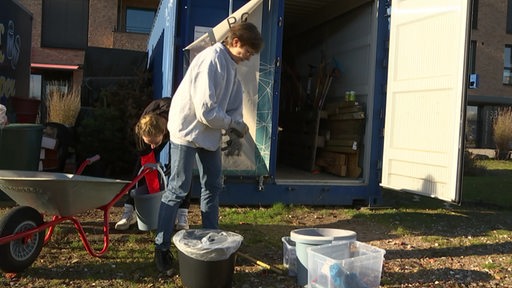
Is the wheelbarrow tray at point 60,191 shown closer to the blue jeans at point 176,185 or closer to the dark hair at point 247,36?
the blue jeans at point 176,185

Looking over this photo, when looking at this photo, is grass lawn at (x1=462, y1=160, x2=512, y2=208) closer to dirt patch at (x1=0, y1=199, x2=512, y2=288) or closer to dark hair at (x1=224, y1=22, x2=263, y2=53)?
dirt patch at (x1=0, y1=199, x2=512, y2=288)

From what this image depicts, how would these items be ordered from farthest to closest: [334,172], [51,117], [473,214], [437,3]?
[51,117] < [334,172] < [473,214] < [437,3]

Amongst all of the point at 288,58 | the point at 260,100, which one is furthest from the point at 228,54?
the point at 288,58

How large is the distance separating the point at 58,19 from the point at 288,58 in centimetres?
1503

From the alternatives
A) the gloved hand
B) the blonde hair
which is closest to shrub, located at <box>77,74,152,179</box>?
the blonde hair

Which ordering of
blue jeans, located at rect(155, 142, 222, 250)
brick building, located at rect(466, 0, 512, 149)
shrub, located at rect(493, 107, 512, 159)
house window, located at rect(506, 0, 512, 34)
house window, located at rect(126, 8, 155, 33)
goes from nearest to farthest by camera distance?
1. blue jeans, located at rect(155, 142, 222, 250)
2. shrub, located at rect(493, 107, 512, 159)
3. house window, located at rect(126, 8, 155, 33)
4. brick building, located at rect(466, 0, 512, 149)
5. house window, located at rect(506, 0, 512, 34)

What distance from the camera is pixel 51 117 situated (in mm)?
11438

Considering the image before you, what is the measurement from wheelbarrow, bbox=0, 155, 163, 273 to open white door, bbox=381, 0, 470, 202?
370 centimetres

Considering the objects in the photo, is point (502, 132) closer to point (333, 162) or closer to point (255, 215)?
point (333, 162)

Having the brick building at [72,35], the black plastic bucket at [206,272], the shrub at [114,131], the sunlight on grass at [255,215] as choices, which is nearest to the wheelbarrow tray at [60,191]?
the black plastic bucket at [206,272]

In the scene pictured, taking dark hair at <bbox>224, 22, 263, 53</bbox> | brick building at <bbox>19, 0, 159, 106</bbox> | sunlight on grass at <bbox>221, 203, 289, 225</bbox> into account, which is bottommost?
sunlight on grass at <bbox>221, 203, 289, 225</bbox>

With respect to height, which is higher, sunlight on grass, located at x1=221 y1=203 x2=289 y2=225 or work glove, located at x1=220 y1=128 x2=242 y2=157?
work glove, located at x1=220 y1=128 x2=242 y2=157

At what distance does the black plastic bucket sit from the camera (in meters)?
3.48

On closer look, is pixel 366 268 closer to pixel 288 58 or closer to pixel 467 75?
pixel 467 75
